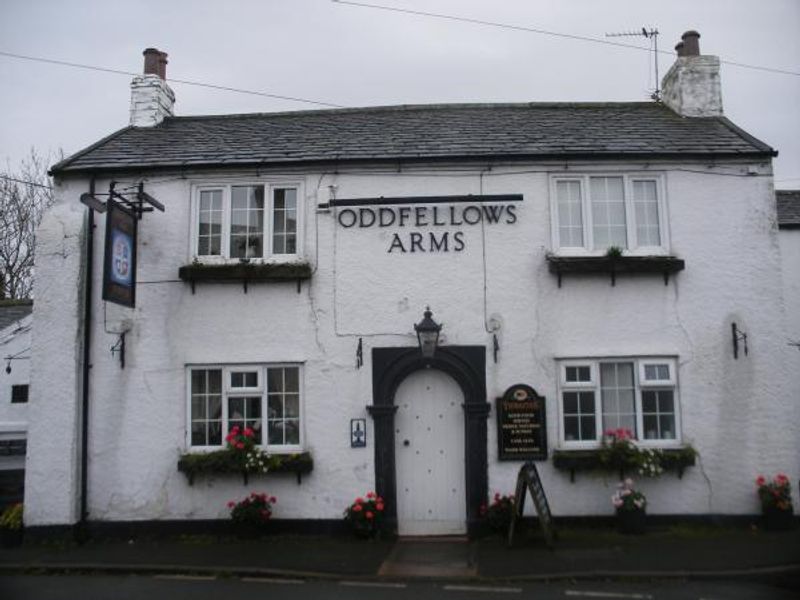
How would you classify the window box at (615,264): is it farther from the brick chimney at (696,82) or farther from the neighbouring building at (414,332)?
the brick chimney at (696,82)

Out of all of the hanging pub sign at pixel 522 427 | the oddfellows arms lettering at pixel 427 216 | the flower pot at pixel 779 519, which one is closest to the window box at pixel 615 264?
the oddfellows arms lettering at pixel 427 216

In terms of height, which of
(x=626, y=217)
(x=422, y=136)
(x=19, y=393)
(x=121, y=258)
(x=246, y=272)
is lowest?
(x=19, y=393)

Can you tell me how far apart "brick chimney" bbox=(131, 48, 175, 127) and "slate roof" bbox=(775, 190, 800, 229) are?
13.4m

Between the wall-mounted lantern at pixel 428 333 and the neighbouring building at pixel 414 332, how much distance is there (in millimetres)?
101

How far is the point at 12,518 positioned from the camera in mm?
10047

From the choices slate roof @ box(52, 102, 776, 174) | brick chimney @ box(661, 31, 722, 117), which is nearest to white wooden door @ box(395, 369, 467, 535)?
slate roof @ box(52, 102, 776, 174)

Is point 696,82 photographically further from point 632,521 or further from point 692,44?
point 632,521

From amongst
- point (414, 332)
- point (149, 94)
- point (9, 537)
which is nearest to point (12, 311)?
point (149, 94)

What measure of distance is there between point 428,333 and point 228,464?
3.58m

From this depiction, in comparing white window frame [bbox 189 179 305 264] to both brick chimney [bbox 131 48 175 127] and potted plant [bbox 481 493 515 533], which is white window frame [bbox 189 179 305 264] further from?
potted plant [bbox 481 493 515 533]

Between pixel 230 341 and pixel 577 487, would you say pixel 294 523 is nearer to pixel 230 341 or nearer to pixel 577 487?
pixel 230 341

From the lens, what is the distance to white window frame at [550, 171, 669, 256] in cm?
1067

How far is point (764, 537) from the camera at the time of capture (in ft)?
31.0

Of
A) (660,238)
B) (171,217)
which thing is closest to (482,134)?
(660,238)
